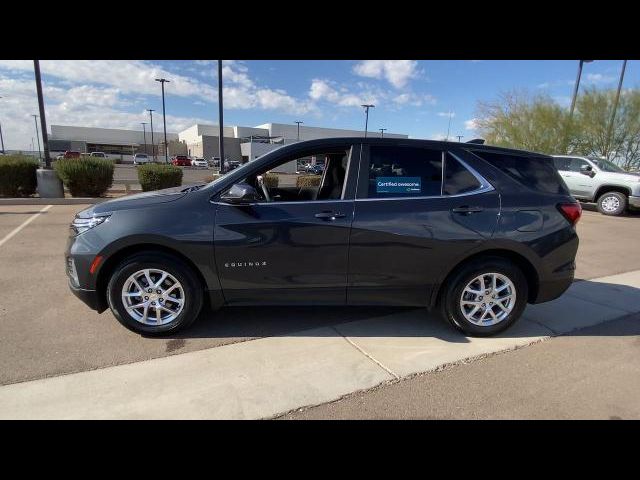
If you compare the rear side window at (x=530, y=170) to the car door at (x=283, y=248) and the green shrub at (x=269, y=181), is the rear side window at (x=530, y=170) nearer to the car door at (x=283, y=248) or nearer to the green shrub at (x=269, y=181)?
the car door at (x=283, y=248)

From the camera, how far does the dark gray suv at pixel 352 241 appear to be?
308 cm

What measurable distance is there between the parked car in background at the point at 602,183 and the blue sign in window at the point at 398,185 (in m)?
11.1

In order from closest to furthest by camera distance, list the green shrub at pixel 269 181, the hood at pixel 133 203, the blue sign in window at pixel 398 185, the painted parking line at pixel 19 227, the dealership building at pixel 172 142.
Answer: the hood at pixel 133 203
the blue sign in window at pixel 398 185
the green shrub at pixel 269 181
the painted parking line at pixel 19 227
the dealership building at pixel 172 142

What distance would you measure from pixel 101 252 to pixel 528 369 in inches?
140

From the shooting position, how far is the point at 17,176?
38.4 ft

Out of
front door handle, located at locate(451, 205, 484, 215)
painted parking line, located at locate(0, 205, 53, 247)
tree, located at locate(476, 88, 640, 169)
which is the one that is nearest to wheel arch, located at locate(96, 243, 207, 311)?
front door handle, located at locate(451, 205, 484, 215)

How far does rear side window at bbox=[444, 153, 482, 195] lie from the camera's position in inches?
131

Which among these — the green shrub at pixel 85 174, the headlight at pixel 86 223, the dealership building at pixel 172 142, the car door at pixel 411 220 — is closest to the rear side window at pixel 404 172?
the car door at pixel 411 220

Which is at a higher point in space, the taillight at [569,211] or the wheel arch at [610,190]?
the taillight at [569,211]

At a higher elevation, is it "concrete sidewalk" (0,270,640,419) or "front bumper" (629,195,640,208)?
"front bumper" (629,195,640,208)

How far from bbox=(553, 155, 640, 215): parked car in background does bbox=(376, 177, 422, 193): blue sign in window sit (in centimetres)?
1113

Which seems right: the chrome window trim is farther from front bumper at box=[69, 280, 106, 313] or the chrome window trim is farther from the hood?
front bumper at box=[69, 280, 106, 313]

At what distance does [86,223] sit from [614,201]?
14993 mm

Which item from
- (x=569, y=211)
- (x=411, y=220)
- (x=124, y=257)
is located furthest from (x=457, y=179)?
(x=124, y=257)
